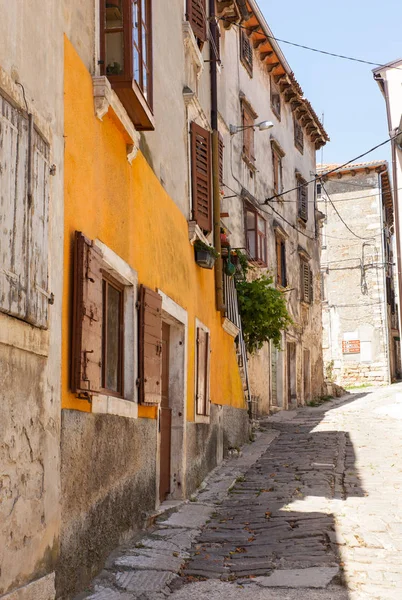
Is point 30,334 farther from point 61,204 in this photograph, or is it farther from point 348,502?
point 348,502

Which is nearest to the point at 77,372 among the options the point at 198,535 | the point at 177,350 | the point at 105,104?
Result: the point at 105,104

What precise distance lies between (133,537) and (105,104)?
3551 millimetres

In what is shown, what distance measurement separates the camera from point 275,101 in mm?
23156

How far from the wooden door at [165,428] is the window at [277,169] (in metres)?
13.8

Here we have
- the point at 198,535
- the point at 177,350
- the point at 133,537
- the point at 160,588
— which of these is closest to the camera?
the point at 160,588

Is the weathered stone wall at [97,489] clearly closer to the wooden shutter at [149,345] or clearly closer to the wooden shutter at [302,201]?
the wooden shutter at [149,345]

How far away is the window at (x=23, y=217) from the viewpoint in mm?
4078

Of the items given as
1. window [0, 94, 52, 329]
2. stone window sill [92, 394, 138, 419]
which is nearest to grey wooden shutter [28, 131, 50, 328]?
window [0, 94, 52, 329]

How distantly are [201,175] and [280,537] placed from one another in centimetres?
554

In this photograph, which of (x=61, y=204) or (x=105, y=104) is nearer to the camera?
(x=61, y=204)

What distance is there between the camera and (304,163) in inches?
1049

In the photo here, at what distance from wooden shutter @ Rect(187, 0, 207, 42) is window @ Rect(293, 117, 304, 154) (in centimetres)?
1393

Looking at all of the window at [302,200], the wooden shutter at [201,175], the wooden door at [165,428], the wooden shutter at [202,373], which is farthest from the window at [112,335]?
the window at [302,200]

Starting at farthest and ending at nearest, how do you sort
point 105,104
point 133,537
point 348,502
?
point 348,502
point 133,537
point 105,104
